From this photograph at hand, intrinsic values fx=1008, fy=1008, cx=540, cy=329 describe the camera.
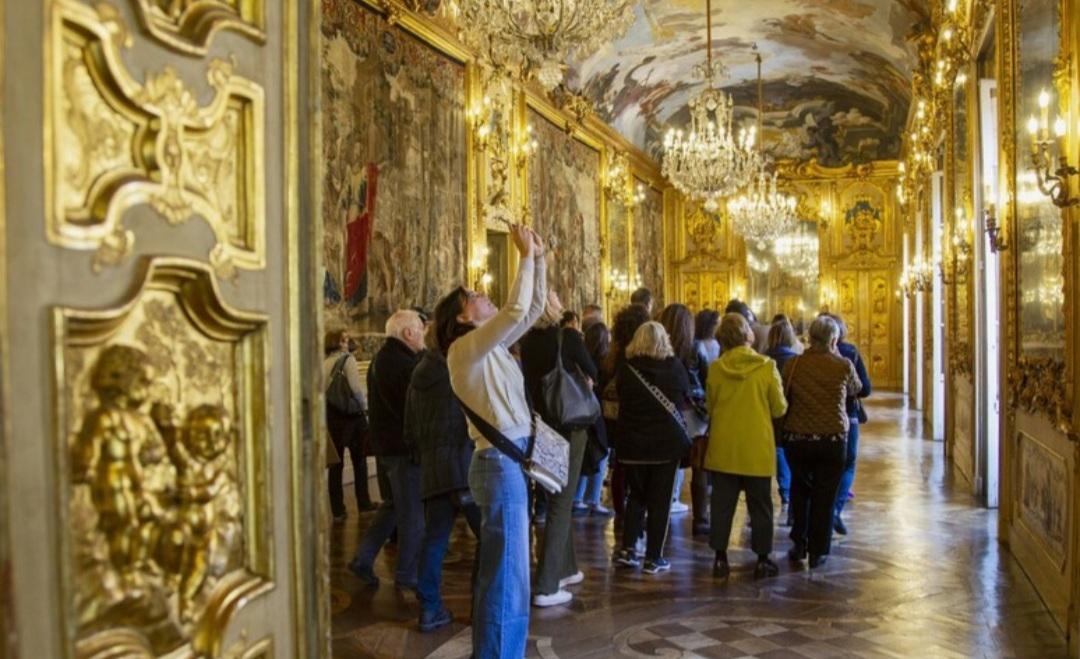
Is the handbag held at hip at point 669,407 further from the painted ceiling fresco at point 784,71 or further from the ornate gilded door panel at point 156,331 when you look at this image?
the painted ceiling fresco at point 784,71

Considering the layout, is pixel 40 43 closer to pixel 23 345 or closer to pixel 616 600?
pixel 23 345

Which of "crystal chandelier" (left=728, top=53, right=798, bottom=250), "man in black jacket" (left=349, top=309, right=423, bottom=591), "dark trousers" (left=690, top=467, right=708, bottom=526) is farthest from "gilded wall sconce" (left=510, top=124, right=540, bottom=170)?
"man in black jacket" (left=349, top=309, right=423, bottom=591)

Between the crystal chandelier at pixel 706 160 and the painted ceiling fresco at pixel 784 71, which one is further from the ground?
the painted ceiling fresco at pixel 784 71

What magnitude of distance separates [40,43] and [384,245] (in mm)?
11144

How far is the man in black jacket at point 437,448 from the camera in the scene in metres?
5.53

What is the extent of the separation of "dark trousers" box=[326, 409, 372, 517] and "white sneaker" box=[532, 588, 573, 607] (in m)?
3.03

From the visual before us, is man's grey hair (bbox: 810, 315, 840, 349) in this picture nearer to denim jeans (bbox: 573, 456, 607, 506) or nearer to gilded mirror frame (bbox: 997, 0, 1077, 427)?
gilded mirror frame (bbox: 997, 0, 1077, 427)

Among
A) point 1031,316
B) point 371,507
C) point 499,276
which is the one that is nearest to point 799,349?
point 1031,316

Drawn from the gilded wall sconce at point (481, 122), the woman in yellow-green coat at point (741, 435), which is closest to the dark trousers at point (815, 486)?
the woman in yellow-green coat at point (741, 435)

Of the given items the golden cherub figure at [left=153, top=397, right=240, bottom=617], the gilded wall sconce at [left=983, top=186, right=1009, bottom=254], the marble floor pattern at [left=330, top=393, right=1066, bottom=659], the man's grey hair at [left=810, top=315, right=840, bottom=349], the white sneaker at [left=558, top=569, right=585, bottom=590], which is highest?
the gilded wall sconce at [left=983, top=186, right=1009, bottom=254]

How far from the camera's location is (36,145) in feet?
4.03

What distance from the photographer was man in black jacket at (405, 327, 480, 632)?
5527 mm

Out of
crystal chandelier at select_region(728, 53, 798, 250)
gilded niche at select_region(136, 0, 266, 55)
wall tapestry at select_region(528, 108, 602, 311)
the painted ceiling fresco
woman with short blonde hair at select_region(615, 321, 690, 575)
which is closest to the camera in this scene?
gilded niche at select_region(136, 0, 266, 55)

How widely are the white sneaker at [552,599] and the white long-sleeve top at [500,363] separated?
6.64 feet
